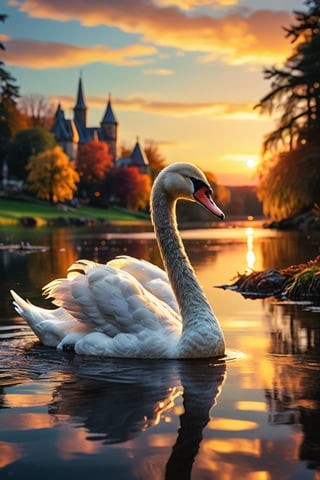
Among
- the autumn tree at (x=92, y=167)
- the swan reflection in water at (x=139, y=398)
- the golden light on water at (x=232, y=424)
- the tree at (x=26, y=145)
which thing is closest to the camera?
the swan reflection in water at (x=139, y=398)

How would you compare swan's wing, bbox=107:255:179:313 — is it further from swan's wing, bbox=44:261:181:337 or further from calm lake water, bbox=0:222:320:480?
calm lake water, bbox=0:222:320:480

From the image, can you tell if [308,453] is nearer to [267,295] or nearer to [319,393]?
[319,393]

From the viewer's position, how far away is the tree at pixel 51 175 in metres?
88.2

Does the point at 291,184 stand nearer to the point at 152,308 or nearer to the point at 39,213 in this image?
the point at 39,213

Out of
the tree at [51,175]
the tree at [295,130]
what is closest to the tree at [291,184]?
the tree at [295,130]

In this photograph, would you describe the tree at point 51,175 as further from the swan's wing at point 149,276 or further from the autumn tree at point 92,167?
the swan's wing at point 149,276

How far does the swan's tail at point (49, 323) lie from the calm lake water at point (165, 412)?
13 cm

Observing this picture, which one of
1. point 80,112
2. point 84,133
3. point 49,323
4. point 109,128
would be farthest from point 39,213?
point 80,112

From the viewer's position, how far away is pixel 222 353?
7.73 metres

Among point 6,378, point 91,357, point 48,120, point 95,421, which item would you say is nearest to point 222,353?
point 91,357

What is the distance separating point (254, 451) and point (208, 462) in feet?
1.11

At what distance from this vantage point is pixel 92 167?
121m

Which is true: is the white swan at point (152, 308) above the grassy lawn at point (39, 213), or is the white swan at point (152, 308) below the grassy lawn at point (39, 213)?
below

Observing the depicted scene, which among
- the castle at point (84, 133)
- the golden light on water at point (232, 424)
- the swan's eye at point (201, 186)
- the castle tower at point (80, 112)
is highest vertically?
the castle tower at point (80, 112)
